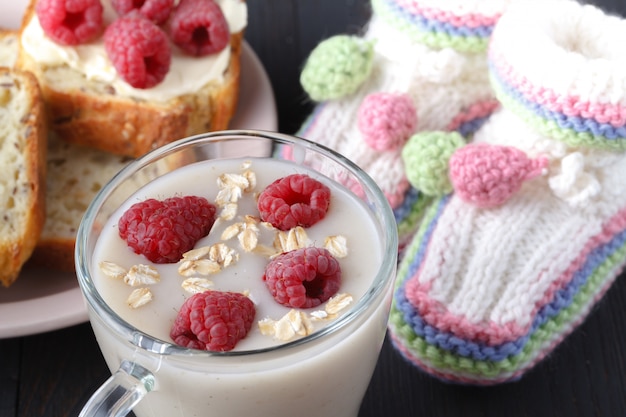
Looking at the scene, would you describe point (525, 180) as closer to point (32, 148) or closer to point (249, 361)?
point (249, 361)

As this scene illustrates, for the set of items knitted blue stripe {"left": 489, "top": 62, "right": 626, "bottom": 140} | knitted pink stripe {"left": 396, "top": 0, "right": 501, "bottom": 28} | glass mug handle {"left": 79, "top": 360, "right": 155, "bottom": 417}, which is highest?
knitted pink stripe {"left": 396, "top": 0, "right": 501, "bottom": 28}

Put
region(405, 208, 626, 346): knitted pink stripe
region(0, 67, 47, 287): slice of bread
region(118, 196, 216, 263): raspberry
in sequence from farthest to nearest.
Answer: region(0, 67, 47, 287): slice of bread
region(405, 208, 626, 346): knitted pink stripe
region(118, 196, 216, 263): raspberry

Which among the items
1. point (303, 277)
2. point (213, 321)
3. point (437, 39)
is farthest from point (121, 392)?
point (437, 39)

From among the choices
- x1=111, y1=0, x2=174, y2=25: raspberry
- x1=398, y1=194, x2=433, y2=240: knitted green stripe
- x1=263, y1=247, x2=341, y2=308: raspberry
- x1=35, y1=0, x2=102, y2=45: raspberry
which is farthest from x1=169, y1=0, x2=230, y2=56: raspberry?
x1=263, y1=247, x2=341, y2=308: raspberry

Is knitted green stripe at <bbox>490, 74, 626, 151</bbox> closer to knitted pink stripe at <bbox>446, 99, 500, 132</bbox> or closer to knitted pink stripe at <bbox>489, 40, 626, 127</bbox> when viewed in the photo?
knitted pink stripe at <bbox>489, 40, 626, 127</bbox>

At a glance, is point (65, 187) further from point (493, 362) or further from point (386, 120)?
point (493, 362)

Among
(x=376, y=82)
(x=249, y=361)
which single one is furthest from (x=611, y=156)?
(x=249, y=361)

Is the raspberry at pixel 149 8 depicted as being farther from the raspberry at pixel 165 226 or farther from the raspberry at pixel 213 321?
the raspberry at pixel 213 321
